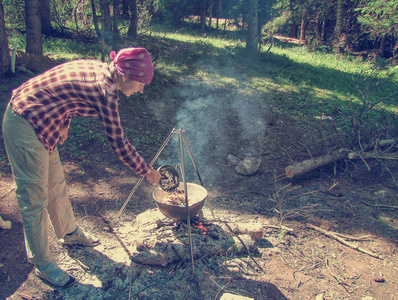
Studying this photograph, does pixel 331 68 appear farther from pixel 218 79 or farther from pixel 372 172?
pixel 372 172

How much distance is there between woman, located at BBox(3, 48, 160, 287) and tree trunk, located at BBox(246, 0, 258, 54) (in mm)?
9118

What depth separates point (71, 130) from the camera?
5.70m

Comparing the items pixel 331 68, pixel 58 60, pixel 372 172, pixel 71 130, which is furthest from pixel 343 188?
pixel 331 68

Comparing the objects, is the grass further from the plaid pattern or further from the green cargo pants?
the plaid pattern

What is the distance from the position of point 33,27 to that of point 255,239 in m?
7.15

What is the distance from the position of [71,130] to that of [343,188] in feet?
15.9

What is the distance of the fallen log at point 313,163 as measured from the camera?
4.86 m

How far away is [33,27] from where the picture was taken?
7285 millimetres

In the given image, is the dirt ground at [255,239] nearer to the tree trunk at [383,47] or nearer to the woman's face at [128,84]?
the woman's face at [128,84]

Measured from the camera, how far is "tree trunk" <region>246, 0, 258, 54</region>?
34.2 feet

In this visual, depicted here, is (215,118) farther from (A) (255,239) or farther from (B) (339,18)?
(B) (339,18)

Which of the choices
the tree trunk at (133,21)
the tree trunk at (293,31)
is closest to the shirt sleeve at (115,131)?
the tree trunk at (133,21)

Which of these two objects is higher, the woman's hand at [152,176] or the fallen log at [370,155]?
the woman's hand at [152,176]

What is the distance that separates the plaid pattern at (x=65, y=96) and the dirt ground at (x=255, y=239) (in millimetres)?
1362
